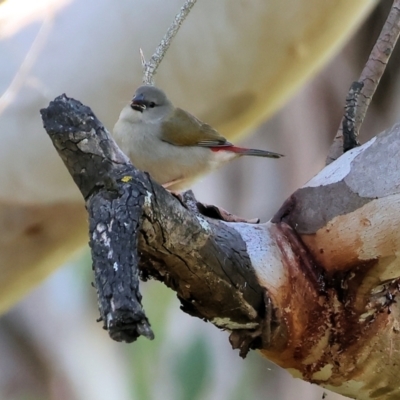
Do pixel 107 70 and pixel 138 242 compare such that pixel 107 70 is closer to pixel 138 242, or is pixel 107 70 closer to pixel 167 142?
pixel 167 142

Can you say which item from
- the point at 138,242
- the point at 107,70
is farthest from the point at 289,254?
the point at 107,70

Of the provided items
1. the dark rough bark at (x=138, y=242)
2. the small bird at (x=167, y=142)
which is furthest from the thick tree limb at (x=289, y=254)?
the small bird at (x=167, y=142)

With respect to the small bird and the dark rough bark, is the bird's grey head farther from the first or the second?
the dark rough bark

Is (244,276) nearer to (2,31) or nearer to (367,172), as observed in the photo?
(367,172)

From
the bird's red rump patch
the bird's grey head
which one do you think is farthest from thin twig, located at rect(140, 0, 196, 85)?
the bird's red rump patch

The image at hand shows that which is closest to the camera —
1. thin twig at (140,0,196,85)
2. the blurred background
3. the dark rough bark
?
the dark rough bark

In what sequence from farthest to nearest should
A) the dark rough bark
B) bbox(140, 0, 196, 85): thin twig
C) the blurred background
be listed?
the blurred background < bbox(140, 0, 196, 85): thin twig < the dark rough bark
